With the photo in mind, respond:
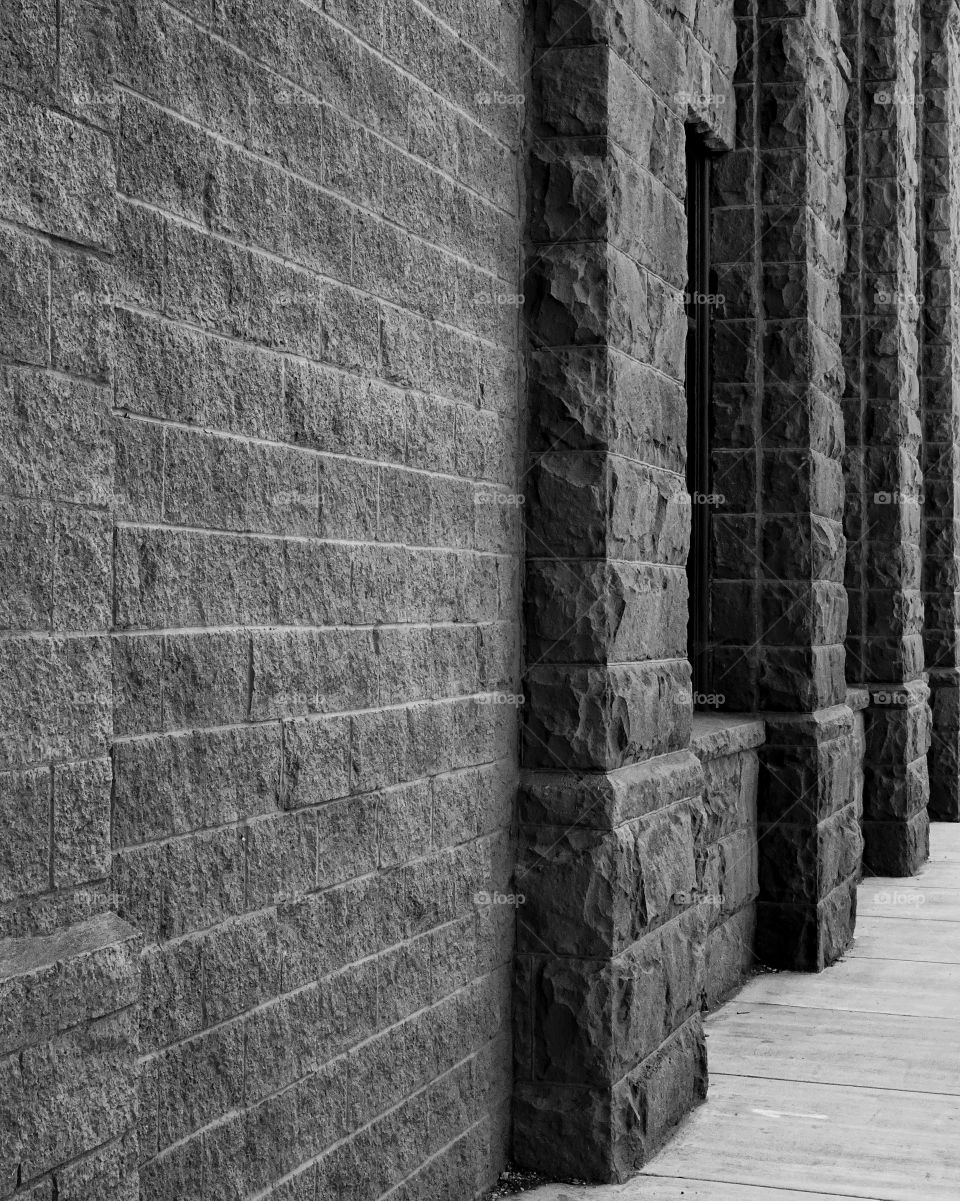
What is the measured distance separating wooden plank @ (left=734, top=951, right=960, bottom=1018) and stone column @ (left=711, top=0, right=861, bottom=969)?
18cm

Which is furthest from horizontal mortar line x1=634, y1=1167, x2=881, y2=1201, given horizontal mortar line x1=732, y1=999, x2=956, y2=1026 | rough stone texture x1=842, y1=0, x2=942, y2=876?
rough stone texture x1=842, y1=0, x2=942, y2=876

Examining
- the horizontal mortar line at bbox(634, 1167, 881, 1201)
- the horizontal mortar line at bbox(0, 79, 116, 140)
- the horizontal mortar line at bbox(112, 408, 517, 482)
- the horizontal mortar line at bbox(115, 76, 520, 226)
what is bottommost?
the horizontal mortar line at bbox(634, 1167, 881, 1201)

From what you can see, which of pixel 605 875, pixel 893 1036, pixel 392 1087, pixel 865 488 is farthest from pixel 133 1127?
pixel 865 488

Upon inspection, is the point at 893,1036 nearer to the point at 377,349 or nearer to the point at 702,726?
the point at 702,726

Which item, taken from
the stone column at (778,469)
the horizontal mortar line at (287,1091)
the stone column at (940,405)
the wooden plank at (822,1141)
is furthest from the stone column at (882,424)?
the horizontal mortar line at (287,1091)

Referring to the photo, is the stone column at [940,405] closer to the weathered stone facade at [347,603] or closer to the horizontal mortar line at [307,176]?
the weathered stone facade at [347,603]

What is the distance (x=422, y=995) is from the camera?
425 cm

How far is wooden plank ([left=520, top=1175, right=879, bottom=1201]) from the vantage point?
4.70 meters

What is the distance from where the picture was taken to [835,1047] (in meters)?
6.57

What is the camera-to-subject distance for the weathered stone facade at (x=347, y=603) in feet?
7.68

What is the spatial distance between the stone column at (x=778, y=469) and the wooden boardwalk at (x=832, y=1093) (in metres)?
0.58

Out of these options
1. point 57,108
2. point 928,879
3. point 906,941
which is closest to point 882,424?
point 928,879

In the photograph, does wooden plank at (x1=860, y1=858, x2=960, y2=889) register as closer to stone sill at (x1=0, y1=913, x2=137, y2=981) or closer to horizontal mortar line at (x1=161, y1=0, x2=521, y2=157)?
horizontal mortar line at (x1=161, y1=0, x2=521, y2=157)

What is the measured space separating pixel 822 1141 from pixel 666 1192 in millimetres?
809
